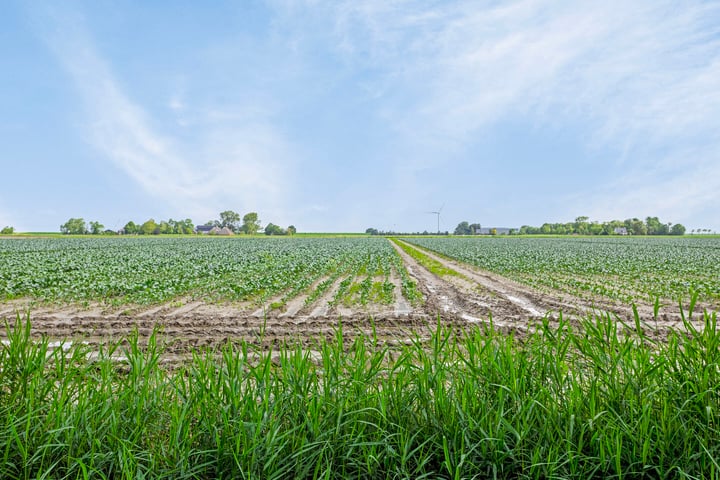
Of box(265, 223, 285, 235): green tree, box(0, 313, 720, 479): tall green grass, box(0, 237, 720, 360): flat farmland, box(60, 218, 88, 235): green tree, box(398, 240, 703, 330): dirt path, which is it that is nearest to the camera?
box(0, 313, 720, 479): tall green grass

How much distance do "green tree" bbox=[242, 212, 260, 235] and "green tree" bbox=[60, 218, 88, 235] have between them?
1870 inches

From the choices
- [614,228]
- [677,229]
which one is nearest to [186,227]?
[614,228]

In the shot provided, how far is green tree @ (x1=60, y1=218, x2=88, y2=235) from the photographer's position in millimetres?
108938

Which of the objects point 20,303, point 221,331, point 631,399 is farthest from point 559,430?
point 20,303

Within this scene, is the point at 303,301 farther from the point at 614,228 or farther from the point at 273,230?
the point at 614,228

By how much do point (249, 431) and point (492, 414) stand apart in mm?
1480

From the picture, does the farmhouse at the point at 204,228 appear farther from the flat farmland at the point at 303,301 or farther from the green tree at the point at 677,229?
the green tree at the point at 677,229

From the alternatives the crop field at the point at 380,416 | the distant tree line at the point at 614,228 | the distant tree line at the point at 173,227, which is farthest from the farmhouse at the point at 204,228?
the crop field at the point at 380,416

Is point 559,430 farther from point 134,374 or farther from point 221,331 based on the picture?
point 221,331

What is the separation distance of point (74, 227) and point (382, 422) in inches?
5381

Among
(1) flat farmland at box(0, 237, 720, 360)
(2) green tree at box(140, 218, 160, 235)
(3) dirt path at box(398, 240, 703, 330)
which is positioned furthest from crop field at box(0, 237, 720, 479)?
(2) green tree at box(140, 218, 160, 235)

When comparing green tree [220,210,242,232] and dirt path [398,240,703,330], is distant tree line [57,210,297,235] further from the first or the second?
dirt path [398,240,703,330]

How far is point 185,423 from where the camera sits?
2.22m

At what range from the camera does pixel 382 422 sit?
2291mm
